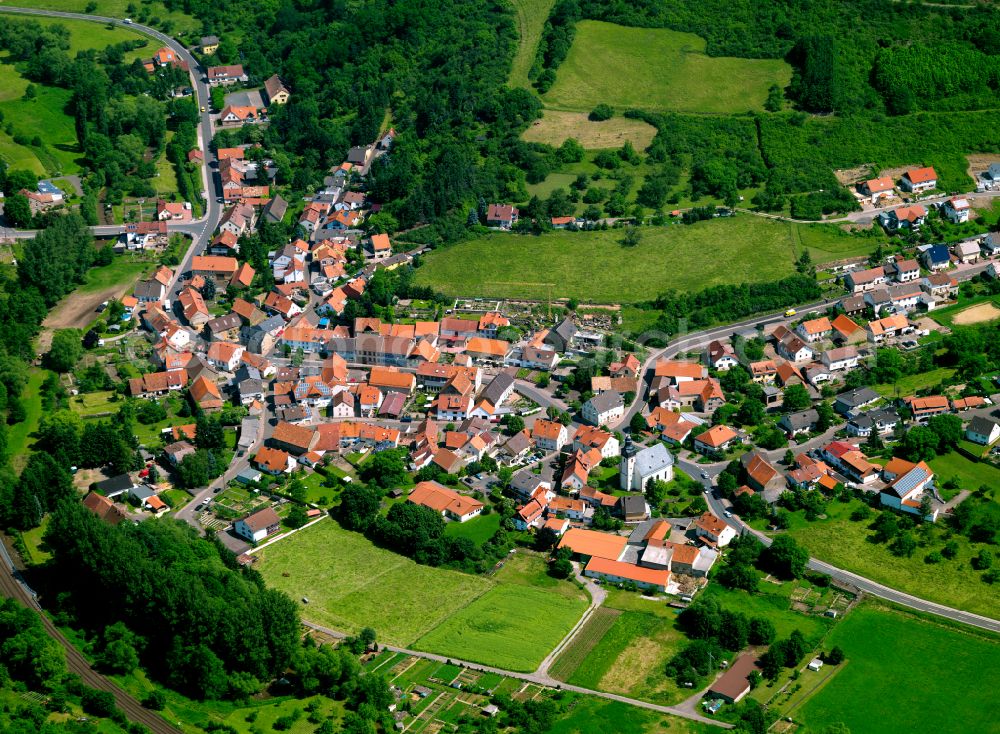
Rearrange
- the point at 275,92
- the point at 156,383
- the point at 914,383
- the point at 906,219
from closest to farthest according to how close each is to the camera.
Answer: the point at 914,383 → the point at 156,383 → the point at 906,219 → the point at 275,92

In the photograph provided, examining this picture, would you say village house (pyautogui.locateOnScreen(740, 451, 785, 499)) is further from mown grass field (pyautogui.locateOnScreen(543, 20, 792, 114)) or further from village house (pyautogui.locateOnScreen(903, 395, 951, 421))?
mown grass field (pyautogui.locateOnScreen(543, 20, 792, 114))

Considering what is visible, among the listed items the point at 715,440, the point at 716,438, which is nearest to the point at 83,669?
the point at 715,440

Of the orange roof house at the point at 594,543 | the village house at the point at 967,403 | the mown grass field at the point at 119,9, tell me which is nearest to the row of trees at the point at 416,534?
the orange roof house at the point at 594,543

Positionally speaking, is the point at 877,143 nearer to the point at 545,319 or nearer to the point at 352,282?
the point at 545,319

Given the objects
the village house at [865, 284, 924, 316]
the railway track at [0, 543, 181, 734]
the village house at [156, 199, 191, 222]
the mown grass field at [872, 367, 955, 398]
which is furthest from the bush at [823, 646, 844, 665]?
the village house at [156, 199, 191, 222]

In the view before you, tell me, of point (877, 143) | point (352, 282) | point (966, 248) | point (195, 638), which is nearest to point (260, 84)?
point (352, 282)

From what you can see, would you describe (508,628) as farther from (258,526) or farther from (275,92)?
(275,92)
